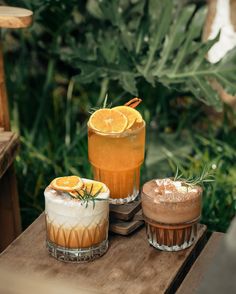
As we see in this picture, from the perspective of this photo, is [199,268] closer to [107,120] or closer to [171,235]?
[171,235]

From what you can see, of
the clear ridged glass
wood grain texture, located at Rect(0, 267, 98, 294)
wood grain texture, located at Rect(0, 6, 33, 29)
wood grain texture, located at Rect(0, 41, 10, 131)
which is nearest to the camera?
wood grain texture, located at Rect(0, 267, 98, 294)

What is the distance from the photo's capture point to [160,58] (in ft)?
9.26

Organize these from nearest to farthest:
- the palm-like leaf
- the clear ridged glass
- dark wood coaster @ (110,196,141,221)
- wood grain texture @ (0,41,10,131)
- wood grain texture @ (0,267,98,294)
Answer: wood grain texture @ (0,267,98,294) < the clear ridged glass < dark wood coaster @ (110,196,141,221) < wood grain texture @ (0,41,10,131) < the palm-like leaf

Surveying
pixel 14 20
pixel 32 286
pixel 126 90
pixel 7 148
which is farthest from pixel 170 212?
pixel 126 90

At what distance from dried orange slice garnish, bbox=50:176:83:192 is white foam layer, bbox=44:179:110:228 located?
1 cm

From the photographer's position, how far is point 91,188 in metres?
1.70

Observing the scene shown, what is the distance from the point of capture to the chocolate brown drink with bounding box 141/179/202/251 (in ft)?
5.58

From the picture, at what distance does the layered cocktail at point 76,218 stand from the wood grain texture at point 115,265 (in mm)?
29

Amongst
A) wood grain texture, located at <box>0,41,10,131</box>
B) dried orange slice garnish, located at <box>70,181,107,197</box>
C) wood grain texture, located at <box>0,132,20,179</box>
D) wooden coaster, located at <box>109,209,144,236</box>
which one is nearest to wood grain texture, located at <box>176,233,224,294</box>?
wooden coaster, located at <box>109,209,144,236</box>

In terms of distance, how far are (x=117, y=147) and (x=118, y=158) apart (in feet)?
0.11

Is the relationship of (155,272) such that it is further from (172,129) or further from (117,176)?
(172,129)

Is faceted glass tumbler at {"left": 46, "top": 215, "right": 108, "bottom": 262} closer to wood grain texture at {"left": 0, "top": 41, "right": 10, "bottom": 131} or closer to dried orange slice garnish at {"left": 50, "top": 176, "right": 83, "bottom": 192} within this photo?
dried orange slice garnish at {"left": 50, "top": 176, "right": 83, "bottom": 192}

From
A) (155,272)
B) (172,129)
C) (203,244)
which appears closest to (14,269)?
(155,272)

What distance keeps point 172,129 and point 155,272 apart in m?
1.67
